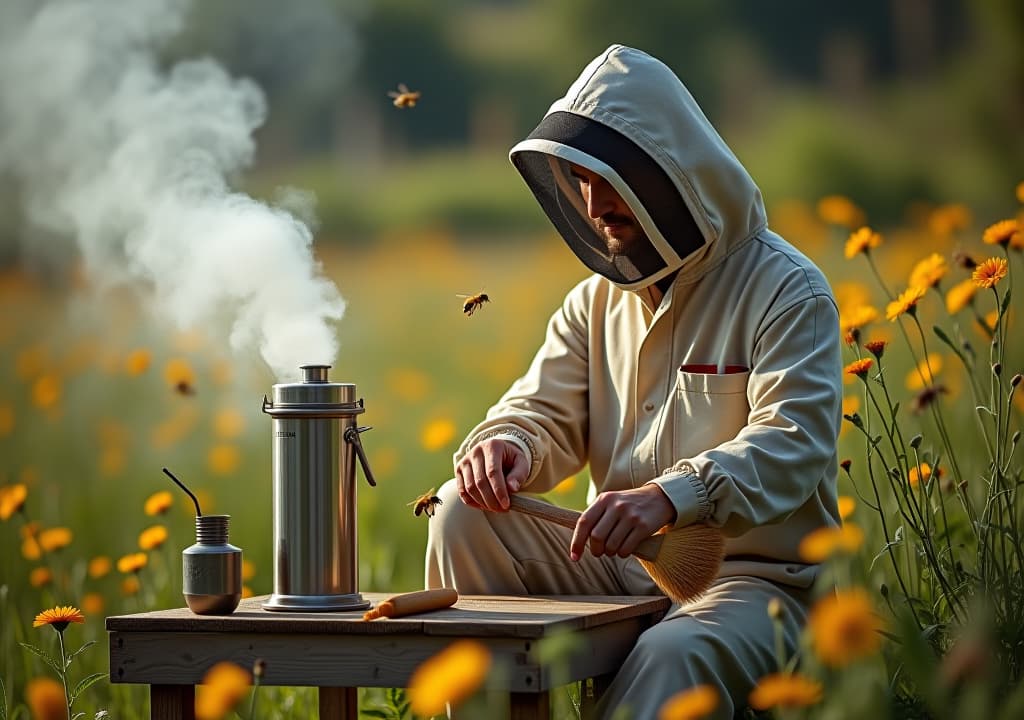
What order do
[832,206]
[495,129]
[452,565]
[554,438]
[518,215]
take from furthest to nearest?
[495,129], [518,215], [832,206], [554,438], [452,565]

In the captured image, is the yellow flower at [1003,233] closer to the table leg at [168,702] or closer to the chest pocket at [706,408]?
the chest pocket at [706,408]

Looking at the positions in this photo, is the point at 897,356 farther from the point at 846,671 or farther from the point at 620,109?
the point at 846,671

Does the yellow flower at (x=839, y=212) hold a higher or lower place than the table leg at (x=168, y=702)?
higher

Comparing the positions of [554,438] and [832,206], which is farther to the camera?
[832,206]

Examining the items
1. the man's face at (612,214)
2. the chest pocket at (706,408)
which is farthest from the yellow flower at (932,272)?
the man's face at (612,214)

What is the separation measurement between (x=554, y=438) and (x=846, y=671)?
1645mm

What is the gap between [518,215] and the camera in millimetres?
16859

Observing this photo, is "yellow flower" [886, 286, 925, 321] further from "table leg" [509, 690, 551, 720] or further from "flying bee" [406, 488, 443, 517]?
"table leg" [509, 690, 551, 720]

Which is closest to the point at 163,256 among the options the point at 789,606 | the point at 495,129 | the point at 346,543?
the point at 346,543

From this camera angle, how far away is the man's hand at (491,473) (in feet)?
9.76

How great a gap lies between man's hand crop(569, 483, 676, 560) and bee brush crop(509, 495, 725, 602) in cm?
5

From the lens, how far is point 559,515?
2.82m

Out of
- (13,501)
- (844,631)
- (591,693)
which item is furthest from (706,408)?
(13,501)

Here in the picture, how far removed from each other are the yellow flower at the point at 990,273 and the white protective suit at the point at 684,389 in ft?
1.05
